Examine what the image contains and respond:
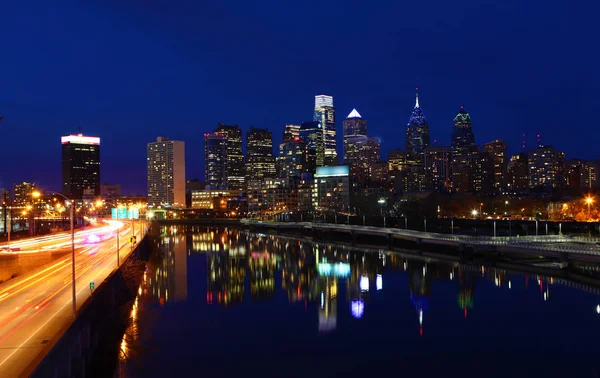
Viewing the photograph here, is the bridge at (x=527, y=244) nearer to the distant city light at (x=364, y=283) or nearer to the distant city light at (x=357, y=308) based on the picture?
the distant city light at (x=364, y=283)

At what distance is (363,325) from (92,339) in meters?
19.2

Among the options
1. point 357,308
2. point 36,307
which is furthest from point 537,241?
point 36,307

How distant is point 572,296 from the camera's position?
46.6 m

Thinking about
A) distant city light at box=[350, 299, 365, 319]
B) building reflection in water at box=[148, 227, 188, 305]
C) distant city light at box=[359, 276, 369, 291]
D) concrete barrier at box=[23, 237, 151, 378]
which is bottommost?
distant city light at box=[359, 276, 369, 291]

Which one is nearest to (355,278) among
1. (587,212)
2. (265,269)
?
(265,269)

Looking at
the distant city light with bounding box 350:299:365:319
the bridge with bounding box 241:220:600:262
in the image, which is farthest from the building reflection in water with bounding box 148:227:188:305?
the bridge with bounding box 241:220:600:262

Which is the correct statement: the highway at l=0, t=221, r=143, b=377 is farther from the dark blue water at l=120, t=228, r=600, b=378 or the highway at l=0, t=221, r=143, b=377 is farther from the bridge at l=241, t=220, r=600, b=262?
the bridge at l=241, t=220, r=600, b=262

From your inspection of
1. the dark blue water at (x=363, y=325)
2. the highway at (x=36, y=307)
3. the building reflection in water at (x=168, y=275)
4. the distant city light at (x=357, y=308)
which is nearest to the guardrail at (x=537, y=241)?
the dark blue water at (x=363, y=325)

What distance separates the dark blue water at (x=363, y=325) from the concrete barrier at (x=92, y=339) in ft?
3.74

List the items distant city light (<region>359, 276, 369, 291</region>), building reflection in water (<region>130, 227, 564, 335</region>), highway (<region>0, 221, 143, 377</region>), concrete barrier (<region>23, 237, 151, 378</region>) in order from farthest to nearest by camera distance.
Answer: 1. distant city light (<region>359, 276, 369, 291</region>)
2. building reflection in water (<region>130, 227, 564, 335</region>)
3. highway (<region>0, 221, 143, 377</region>)
4. concrete barrier (<region>23, 237, 151, 378</region>)

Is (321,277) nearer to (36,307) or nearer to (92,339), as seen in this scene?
(92,339)

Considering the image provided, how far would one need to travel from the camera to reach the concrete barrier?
67.5 ft

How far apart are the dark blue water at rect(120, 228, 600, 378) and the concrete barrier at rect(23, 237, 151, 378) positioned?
3.74 feet

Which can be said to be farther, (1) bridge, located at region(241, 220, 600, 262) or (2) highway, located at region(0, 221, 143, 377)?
(1) bridge, located at region(241, 220, 600, 262)
